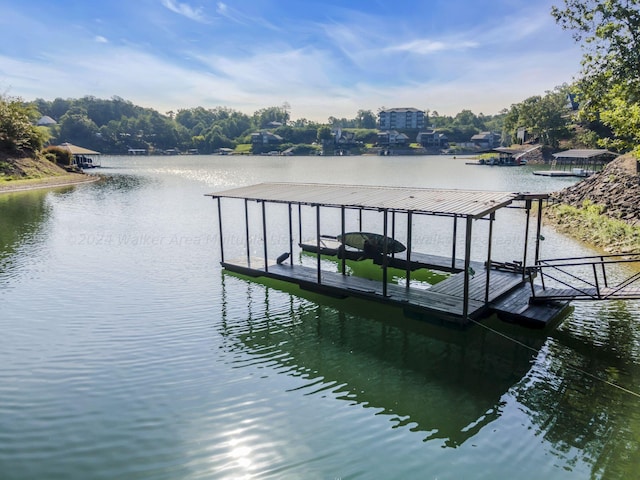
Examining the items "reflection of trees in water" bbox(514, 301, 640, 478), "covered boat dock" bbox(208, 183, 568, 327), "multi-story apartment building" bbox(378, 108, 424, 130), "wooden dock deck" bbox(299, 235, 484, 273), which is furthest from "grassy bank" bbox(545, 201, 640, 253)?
"multi-story apartment building" bbox(378, 108, 424, 130)

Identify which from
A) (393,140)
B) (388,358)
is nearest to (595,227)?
(388,358)

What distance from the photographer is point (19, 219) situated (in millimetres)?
30453

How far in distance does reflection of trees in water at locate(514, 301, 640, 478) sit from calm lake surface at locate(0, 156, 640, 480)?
0.04 meters

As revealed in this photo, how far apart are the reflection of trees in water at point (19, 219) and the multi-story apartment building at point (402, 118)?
163804mm

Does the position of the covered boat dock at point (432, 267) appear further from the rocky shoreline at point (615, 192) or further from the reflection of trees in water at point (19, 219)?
the reflection of trees in water at point (19, 219)

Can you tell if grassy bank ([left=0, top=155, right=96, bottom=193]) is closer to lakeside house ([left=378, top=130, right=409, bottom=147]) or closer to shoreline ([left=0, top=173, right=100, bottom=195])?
shoreline ([left=0, top=173, right=100, bottom=195])

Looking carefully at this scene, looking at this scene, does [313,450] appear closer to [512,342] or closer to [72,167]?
[512,342]

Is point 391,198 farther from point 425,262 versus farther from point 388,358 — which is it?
point 388,358

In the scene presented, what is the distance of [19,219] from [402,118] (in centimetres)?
17653

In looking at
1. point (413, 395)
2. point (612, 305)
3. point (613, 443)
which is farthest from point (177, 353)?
point (612, 305)

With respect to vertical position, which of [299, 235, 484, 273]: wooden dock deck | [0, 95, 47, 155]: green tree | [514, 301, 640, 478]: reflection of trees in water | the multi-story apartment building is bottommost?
[514, 301, 640, 478]: reflection of trees in water

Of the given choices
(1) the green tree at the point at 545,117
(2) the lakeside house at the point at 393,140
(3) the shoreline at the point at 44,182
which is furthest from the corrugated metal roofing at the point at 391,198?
(2) the lakeside house at the point at 393,140

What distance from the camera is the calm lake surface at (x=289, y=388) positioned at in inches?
297

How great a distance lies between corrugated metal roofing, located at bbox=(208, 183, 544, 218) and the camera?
12227 mm
